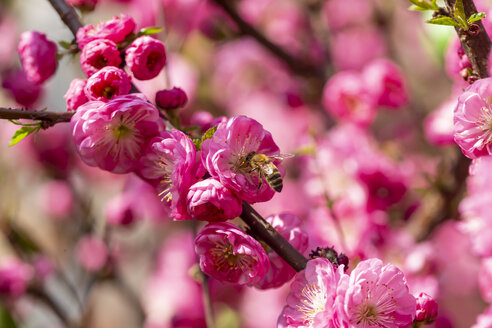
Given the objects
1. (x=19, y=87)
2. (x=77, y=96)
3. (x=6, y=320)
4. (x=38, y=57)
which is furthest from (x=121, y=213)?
(x=77, y=96)

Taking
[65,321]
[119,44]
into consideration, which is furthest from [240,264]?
[65,321]

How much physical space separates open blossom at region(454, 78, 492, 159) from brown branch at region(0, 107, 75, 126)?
2.16 feet

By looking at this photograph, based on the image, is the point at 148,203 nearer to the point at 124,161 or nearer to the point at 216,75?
the point at 216,75

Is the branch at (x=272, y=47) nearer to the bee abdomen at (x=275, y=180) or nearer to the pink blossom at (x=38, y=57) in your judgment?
the pink blossom at (x=38, y=57)

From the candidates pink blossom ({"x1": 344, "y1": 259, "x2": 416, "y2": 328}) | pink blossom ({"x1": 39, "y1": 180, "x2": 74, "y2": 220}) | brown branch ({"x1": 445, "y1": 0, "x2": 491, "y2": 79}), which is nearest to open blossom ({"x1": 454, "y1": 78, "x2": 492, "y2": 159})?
brown branch ({"x1": 445, "y1": 0, "x2": 491, "y2": 79})

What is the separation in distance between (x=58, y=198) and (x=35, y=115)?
1.76 metres

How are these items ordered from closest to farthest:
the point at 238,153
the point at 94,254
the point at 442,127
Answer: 1. the point at 238,153
2. the point at 442,127
3. the point at 94,254

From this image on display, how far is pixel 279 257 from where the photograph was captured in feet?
3.26

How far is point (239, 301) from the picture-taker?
2.54 m

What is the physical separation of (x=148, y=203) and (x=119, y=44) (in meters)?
1.64

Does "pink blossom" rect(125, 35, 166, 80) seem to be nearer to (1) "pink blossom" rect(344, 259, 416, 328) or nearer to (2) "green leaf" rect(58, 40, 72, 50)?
(2) "green leaf" rect(58, 40, 72, 50)

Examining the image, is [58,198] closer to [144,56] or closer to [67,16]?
[67,16]

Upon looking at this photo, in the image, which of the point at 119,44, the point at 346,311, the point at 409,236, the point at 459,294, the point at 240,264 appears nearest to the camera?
the point at 346,311

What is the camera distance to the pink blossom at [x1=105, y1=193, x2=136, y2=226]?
1.92 meters
